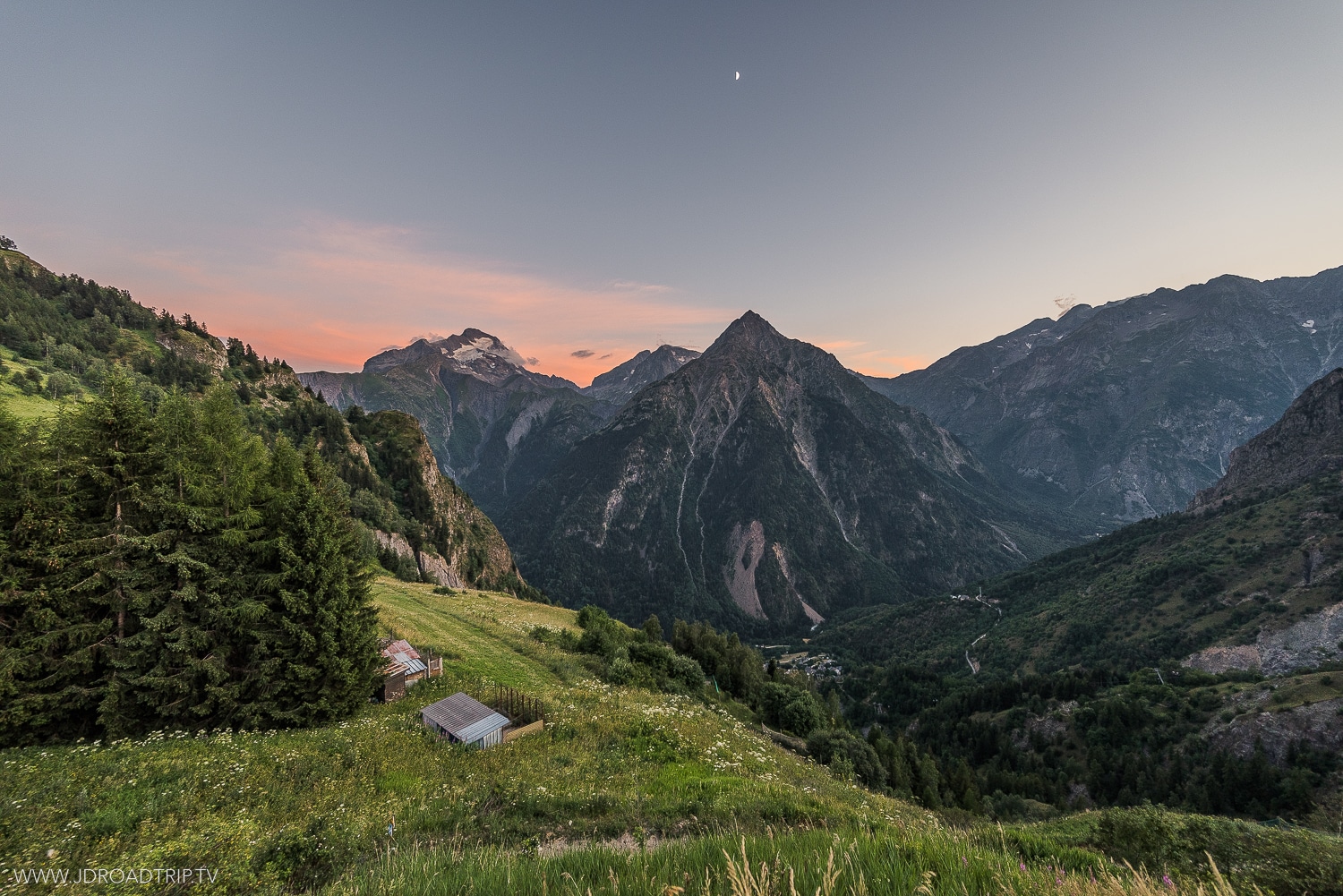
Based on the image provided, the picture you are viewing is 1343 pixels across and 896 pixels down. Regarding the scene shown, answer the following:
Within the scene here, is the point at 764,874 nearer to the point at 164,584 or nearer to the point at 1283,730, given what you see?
the point at 164,584

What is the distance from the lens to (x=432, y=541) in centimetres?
10100

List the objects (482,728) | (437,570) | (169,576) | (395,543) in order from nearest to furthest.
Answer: (169,576)
(482,728)
(395,543)
(437,570)

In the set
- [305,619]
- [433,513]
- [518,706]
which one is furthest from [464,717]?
[433,513]

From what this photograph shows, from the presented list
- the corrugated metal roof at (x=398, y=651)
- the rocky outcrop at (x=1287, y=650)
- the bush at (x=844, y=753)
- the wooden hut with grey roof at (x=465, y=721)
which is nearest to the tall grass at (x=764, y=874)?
the wooden hut with grey roof at (x=465, y=721)

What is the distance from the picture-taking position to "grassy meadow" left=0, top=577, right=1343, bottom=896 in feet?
13.6

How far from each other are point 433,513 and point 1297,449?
27103 cm

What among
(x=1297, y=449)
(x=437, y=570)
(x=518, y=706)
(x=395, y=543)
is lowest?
(x=437, y=570)

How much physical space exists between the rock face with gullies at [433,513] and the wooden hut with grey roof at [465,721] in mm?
79742

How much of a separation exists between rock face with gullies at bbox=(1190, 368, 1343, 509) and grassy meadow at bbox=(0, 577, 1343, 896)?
721ft

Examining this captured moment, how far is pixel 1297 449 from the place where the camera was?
156 metres

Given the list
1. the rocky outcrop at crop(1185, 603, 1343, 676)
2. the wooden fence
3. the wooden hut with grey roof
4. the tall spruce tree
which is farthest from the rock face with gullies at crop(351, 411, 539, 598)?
the rocky outcrop at crop(1185, 603, 1343, 676)

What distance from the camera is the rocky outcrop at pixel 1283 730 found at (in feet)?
184

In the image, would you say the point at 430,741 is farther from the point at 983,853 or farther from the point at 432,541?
the point at 432,541

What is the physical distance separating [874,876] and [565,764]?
43.7 ft
